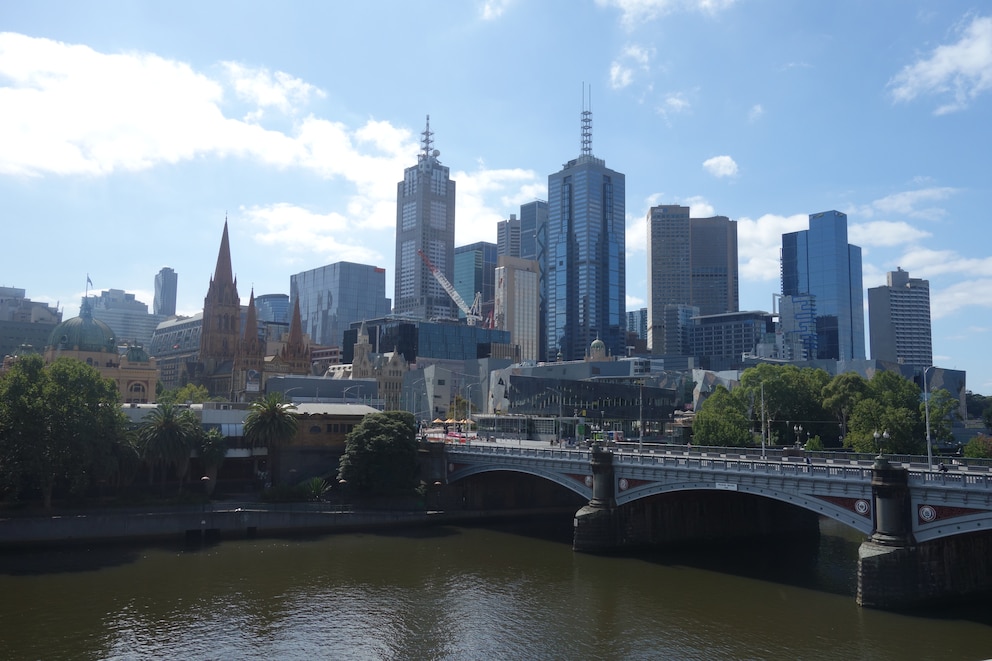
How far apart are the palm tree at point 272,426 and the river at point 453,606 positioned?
20823 mm

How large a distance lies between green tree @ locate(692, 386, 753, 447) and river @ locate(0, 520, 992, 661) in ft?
110

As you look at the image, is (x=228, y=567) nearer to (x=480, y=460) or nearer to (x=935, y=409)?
(x=480, y=460)

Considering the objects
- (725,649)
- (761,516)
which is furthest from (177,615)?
(761,516)

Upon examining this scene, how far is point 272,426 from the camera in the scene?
310ft

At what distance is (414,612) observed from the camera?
52750 millimetres

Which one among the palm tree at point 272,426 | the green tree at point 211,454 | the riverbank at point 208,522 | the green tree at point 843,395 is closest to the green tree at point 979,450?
the green tree at point 843,395

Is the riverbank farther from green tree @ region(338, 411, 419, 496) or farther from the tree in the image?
the tree

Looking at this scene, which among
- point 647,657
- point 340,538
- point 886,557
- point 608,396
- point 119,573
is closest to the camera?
point 647,657

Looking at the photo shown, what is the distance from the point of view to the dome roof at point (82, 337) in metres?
171

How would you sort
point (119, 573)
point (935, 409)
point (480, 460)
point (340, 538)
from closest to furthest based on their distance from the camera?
point (119, 573)
point (340, 538)
point (480, 460)
point (935, 409)

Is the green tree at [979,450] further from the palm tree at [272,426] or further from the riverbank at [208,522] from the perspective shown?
the palm tree at [272,426]

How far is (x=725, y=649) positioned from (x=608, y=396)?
361 ft

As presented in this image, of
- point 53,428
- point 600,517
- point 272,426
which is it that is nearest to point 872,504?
point 600,517

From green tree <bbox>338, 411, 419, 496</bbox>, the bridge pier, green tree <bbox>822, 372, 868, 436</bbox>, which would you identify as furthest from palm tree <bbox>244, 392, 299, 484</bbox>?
green tree <bbox>822, 372, 868, 436</bbox>
